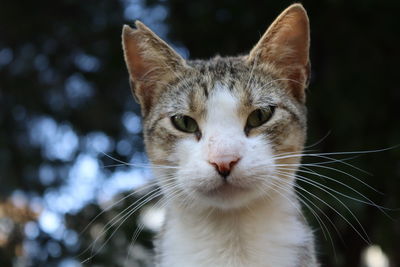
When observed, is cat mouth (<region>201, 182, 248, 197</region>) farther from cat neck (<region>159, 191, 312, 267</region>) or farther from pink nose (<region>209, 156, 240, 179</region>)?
cat neck (<region>159, 191, 312, 267</region>)

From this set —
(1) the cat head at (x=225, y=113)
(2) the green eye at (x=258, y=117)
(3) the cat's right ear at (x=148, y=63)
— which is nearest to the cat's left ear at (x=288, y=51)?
(1) the cat head at (x=225, y=113)

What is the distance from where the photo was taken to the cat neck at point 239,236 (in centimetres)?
200

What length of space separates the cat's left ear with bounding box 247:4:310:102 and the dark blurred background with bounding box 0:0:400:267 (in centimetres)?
65

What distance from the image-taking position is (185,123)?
209 centimetres

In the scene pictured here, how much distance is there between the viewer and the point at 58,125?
423 centimetres

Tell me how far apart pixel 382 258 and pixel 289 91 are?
176cm

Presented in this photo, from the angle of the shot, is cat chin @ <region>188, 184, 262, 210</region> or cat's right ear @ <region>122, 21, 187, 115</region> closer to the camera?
cat chin @ <region>188, 184, 262, 210</region>

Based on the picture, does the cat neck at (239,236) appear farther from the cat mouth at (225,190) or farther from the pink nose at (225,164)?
the pink nose at (225,164)

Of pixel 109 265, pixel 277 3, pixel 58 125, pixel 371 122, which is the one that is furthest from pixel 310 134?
pixel 58 125

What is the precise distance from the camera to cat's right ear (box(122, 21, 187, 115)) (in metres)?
2.19

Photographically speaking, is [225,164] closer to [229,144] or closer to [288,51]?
[229,144]

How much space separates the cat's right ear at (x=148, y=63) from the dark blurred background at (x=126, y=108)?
445mm

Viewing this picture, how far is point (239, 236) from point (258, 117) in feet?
1.58

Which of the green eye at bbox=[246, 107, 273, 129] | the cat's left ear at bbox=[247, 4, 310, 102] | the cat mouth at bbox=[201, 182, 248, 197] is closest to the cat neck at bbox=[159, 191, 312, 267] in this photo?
the cat mouth at bbox=[201, 182, 248, 197]
